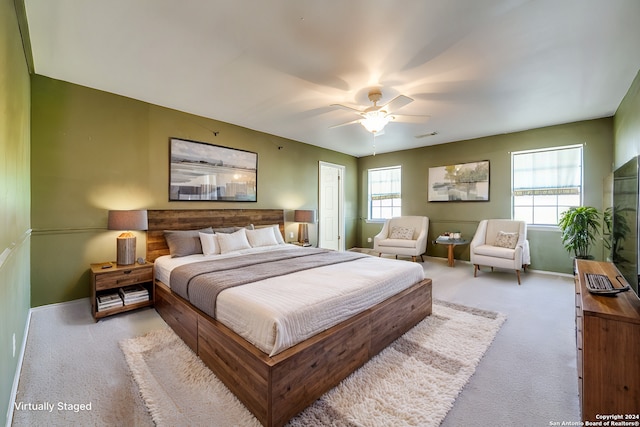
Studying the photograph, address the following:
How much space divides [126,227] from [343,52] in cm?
290

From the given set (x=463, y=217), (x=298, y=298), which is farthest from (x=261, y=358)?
(x=463, y=217)

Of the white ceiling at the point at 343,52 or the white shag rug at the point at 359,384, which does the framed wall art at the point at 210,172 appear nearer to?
the white ceiling at the point at 343,52

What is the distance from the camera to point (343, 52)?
2.34 m

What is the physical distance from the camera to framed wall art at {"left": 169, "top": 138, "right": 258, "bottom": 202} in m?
3.81

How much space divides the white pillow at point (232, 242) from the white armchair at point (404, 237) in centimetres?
296

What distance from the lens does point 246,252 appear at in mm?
3637

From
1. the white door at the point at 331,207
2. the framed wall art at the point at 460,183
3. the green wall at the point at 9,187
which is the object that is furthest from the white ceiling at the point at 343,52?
the white door at the point at 331,207

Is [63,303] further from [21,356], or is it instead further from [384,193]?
[384,193]

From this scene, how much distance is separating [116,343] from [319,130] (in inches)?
156

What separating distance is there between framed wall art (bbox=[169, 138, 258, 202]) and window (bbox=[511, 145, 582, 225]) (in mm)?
4774

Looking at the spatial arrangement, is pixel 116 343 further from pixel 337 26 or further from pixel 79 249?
pixel 337 26

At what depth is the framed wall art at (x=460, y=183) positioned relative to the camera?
5250 mm

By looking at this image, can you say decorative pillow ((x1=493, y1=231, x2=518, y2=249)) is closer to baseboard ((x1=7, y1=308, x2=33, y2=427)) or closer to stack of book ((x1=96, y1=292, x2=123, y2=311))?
stack of book ((x1=96, y1=292, x2=123, y2=311))

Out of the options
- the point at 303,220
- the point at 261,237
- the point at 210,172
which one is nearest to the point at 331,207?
the point at 303,220
